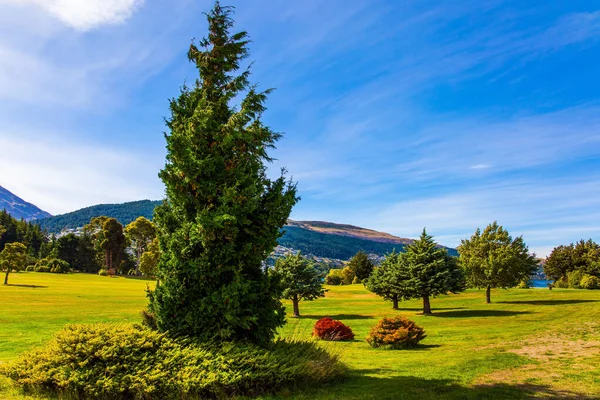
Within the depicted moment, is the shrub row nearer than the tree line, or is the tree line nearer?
the shrub row

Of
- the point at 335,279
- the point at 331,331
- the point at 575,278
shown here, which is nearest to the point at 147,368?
the point at 331,331

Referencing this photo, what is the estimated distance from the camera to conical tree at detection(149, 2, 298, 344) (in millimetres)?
12250

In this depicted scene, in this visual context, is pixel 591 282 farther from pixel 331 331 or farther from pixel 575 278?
pixel 331 331

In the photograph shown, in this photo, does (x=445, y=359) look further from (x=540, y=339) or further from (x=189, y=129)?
(x=189, y=129)

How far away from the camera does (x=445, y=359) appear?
1773cm

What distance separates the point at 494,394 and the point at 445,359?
667 cm

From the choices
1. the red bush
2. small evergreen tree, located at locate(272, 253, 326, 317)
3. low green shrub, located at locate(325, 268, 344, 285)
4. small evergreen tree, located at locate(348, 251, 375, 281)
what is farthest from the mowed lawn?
low green shrub, located at locate(325, 268, 344, 285)

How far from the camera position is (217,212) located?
12.2 meters

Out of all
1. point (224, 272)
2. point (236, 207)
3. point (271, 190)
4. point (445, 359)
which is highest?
point (271, 190)

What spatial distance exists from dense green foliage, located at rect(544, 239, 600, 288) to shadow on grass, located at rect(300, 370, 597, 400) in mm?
78022

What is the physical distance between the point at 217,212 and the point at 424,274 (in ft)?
106

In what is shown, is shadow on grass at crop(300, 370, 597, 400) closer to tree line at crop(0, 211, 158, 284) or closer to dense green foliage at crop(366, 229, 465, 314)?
dense green foliage at crop(366, 229, 465, 314)

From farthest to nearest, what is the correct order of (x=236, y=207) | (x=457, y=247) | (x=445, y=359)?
(x=457, y=247) < (x=445, y=359) < (x=236, y=207)

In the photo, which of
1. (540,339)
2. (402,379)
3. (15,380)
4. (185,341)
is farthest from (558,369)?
(15,380)
